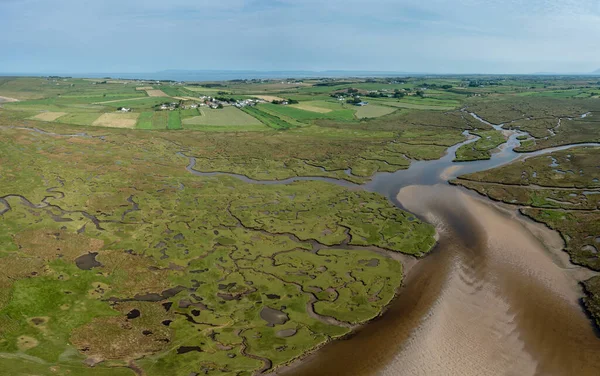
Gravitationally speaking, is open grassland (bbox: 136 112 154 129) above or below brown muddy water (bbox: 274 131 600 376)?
above

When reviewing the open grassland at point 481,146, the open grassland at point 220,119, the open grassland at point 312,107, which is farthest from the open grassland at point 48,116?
the open grassland at point 481,146

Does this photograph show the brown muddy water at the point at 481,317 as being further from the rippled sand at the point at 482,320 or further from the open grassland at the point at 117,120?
the open grassland at the point at 117,120

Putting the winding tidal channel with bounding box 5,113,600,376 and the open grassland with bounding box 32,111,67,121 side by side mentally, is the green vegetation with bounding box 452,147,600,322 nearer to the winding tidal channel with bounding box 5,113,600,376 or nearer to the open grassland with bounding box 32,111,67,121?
the winding tidal channel with bounding box 5,113,600,376

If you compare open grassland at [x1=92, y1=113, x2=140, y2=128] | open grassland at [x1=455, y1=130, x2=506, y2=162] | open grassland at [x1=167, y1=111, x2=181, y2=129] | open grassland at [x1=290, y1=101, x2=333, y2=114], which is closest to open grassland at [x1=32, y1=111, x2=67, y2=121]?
open grassland at [x1=92, y1=113, x2=140, y2=128]

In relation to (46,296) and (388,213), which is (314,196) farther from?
(46,296)

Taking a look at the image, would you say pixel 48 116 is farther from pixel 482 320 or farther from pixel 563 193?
pixel 563 193
